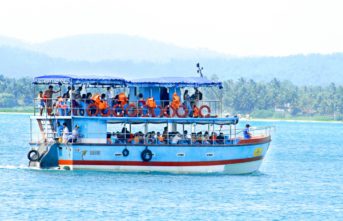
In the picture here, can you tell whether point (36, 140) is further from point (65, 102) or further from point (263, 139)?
point (263, 139)

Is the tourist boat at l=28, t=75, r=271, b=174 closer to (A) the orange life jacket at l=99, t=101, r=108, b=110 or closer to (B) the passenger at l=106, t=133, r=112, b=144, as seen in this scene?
(B) the passenger at l=106, t=133, r=112, b=144

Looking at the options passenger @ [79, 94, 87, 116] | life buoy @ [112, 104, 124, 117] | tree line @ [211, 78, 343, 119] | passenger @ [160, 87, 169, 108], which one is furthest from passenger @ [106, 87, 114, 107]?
tree line @ [211, 78, 343, 119]

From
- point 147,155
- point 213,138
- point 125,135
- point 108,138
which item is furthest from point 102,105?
point 213,138

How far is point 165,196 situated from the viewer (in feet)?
135

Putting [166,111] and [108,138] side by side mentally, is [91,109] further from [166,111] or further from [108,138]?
[166,111]

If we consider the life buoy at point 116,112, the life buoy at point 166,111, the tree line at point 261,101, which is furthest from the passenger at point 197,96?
the tree line at point 261,101

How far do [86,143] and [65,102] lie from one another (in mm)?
2343

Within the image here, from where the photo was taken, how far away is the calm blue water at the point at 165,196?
37469 millimetres

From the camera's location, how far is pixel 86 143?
152ft

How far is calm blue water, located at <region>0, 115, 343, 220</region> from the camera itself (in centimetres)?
3747

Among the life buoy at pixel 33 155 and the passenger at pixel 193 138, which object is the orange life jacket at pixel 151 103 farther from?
the life buoy at pixel 33 155

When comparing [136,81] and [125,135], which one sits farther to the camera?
[136,81]

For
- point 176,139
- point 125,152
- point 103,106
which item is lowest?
point 125,152

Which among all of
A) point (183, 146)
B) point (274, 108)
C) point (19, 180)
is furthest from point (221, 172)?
point (274, 108)
